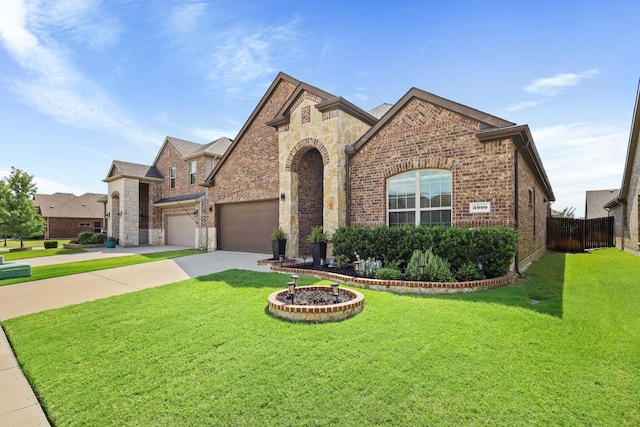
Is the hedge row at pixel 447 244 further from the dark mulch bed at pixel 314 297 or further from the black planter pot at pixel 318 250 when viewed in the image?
the dark mulch bed at pixel 314 297

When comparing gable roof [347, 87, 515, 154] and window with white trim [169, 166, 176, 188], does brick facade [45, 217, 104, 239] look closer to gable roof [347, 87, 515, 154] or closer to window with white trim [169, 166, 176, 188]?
window with white trim [169, 166, 176, 188]

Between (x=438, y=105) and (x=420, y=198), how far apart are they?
2713mm

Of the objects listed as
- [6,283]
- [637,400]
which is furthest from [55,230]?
[637,400]

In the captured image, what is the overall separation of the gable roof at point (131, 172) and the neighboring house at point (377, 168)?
11.1 metres

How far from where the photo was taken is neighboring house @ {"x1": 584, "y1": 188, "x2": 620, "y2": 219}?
30950mm

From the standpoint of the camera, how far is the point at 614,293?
6.75 meters

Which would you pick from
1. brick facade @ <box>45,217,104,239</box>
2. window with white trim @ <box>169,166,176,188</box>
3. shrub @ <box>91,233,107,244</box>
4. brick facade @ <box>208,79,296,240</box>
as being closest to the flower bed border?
brick facade @ <box>208,79,296,240</box>

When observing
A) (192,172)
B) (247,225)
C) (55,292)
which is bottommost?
(55,292)

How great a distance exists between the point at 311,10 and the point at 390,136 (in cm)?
422

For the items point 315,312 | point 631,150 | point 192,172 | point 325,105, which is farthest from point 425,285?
point 192,172

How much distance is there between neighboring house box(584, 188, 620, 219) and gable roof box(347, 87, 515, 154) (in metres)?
32.6

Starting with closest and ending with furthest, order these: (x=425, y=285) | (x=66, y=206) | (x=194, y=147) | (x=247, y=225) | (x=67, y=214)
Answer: (x=425, y=285), (x=247, y=225), (x=194, y=147), (x=67, y=214), (x=66, y=206)

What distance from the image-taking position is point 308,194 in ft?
42.2

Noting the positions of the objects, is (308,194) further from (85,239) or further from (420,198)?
(85,239)
